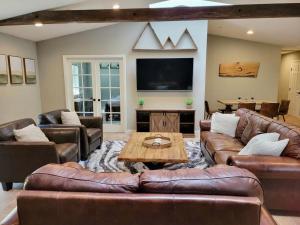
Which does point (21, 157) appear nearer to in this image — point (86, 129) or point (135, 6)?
point (86, 129)

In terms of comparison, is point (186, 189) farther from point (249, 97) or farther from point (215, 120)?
point (249, 97)

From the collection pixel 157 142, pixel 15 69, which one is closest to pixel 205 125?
pixel 157 142

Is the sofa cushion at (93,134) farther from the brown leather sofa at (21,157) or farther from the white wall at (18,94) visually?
the white wall at (18,94)

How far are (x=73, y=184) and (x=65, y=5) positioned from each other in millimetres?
3800

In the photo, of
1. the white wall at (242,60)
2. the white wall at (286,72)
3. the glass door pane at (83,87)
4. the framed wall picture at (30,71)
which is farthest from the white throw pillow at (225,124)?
the white wall at (286,72)

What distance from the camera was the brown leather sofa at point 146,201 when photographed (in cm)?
112

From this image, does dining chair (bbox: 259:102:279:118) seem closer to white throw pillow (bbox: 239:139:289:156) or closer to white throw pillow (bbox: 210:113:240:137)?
white throw pillow (bbox: 210:113:240:137)

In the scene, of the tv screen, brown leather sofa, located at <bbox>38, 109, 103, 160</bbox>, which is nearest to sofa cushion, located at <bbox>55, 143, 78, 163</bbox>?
brown leather sofa, located at <bbox>38, 109, 103, 160</bbox>

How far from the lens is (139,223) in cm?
115

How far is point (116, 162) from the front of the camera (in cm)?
372

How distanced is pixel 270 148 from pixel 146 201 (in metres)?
1.72

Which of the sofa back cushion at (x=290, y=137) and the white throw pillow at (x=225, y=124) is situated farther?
the white throw pillow at (x=225, y=124)

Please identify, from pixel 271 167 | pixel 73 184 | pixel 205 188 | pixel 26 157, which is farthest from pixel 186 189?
pixel 26 157

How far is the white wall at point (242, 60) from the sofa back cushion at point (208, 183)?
6.43 meters
